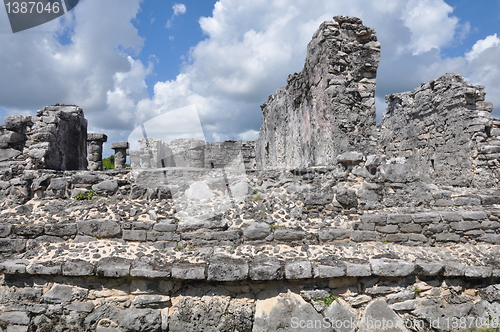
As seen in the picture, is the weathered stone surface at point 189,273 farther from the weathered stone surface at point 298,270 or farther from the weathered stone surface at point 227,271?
the weathered stone surface at point 298,270

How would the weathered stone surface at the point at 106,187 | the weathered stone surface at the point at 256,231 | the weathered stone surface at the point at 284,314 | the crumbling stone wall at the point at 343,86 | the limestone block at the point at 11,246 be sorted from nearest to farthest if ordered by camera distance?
the weathered stone surface at the point at 284,314 < the limestone block at the point at 11,246 < the weathered stone surface at the point at 256,231 < the weathered stone surface at the point at 106,187 < the crumbling stone wall at the point at 343,86

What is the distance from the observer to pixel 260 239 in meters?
4.46

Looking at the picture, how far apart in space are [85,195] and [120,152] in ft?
26.4

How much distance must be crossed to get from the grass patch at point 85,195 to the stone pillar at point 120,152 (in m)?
7.63

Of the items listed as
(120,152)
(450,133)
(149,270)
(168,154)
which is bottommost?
(149,270)

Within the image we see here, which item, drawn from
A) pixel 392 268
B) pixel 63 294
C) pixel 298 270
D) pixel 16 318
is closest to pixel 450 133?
pixel 392 268

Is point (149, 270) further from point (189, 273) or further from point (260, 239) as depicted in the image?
point (260, 239)

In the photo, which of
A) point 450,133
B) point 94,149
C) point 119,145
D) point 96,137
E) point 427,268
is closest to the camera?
point 427,268

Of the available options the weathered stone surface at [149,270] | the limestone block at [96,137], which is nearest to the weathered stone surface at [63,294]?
the weathered stone surface at [149,270]

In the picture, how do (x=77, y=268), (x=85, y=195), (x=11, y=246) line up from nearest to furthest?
1. (x=77, y=268)
2. (x=11, y=246)
3. (x=85, y=195)

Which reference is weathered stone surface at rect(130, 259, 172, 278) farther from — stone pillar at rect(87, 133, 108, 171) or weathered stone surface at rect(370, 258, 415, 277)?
stone pillar at rect(87, 133, 108, 171)

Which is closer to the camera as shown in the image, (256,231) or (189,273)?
(189,273)

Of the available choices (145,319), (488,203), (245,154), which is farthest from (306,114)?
(245,154)

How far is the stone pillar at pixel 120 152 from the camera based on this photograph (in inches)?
490
